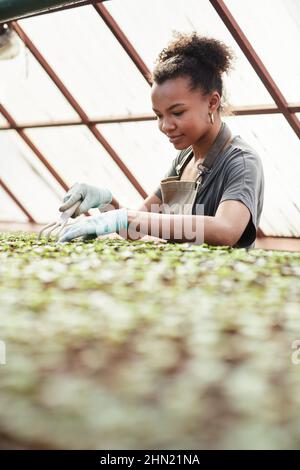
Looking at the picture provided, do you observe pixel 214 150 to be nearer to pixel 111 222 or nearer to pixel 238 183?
pixel 238 183

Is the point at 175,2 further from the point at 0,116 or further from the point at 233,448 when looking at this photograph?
the point at 233,448

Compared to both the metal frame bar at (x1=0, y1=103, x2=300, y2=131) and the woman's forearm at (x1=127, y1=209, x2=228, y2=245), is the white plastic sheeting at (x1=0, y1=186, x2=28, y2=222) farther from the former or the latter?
the woman's forearm at (x1=127, y1=209, x2=228, y2=245)

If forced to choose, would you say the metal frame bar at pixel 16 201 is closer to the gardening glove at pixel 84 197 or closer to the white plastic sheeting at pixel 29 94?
the white plastic sheeting at pixel 29 94

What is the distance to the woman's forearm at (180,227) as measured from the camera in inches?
87.4

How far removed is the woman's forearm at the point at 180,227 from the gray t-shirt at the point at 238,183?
0.61 ft

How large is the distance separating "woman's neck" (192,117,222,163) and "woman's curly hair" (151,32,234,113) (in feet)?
0.58

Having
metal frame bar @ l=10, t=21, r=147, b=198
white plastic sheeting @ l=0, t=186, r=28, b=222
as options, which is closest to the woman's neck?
metal frame bar @ l=10, t=21, r=147, b=198

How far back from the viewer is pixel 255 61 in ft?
16.4

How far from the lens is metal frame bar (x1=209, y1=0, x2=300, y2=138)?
15.7ft

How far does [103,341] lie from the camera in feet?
2.41

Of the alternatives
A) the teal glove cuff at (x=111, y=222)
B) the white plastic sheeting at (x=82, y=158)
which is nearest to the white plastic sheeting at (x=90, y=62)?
the white plastic sheeting at (x=82, y=158)

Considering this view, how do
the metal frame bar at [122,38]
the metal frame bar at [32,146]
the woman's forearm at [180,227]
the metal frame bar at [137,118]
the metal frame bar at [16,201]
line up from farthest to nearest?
the metal frame bar at [16,201], the metal frame bar at [32,146], the metal frame bar at [122,38], the metal frame bar at [137,118], the woman's forearm at [180,227]

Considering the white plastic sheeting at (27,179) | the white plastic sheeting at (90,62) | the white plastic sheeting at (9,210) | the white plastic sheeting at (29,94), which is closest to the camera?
the white plastic sheeting at (90,62)

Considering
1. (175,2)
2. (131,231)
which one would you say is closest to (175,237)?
(131,231)
